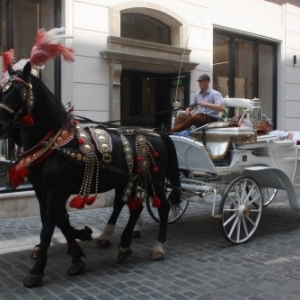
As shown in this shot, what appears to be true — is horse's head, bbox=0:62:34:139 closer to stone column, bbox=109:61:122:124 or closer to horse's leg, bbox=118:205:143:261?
horse's leg, bbox=118:205:143:261

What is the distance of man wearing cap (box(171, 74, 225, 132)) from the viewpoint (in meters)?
6.05

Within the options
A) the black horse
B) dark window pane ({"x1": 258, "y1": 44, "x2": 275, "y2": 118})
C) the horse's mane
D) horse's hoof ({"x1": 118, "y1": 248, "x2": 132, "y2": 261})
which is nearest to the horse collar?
the black horse

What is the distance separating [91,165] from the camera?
179 inches

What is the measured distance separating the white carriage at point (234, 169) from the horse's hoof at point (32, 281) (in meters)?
2.33

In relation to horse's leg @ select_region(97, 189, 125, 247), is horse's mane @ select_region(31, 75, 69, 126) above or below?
above

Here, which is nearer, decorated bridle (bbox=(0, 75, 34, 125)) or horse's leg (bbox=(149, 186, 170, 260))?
decorated bridle (bbox=(0, 75, 34, 125))

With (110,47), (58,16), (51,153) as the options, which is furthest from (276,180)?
(58,16)

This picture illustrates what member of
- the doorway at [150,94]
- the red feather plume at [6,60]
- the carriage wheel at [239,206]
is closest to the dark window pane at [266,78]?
the doorway at [150,94]

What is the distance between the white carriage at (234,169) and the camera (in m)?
5.79

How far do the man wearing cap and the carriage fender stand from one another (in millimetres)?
947

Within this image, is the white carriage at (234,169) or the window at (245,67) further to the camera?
the window at (245,67)

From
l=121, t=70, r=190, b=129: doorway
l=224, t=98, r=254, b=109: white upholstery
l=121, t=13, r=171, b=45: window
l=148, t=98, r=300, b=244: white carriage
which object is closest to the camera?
l=148, t=98, r=300, b=244: white carriage

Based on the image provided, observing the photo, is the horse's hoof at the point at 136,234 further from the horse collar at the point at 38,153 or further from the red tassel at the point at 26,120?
the red tassel at the point at 26,120

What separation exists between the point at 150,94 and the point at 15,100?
6351 millimetres
